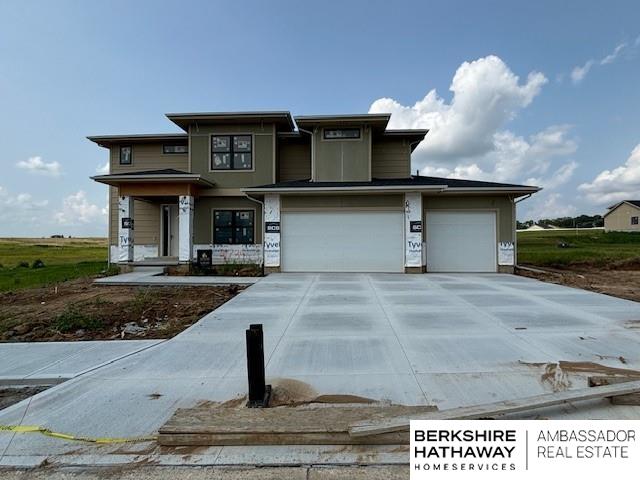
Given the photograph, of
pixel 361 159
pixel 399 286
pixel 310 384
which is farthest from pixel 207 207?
pixel 310 384

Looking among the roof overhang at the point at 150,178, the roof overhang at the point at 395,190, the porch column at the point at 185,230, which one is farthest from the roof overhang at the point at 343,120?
the porch column at the point at 185,230

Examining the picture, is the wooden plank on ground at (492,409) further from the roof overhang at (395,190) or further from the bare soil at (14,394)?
the roof overhang at (395,190)

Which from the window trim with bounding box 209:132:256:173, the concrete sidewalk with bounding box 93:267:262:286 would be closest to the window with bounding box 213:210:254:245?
the window trim with bounding box 209:132:256:173

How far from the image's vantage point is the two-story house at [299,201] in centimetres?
1300

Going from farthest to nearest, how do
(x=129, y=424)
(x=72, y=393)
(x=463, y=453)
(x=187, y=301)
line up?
(x=187, y=301), (x=72, y=393), (x=129, y=424), (x=463, y=453)

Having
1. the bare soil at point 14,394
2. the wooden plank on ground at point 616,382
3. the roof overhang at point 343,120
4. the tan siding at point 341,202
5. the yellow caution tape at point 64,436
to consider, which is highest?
the roof overhang at point 343,120

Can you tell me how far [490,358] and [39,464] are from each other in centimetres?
452

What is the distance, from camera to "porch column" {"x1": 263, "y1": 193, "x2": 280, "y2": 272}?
13.1 m

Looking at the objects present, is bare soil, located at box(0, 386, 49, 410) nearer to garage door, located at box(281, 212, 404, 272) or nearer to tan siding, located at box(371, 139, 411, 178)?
garage door, located at box(281, 212, 404, 272)

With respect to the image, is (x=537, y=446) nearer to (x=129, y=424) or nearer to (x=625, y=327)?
(x=129, y=424)

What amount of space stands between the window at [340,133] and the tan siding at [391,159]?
1.44 metres

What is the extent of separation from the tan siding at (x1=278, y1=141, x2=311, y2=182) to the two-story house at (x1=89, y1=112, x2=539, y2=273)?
0.04 m

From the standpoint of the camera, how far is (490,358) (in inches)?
172

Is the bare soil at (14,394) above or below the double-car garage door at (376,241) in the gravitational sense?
below
